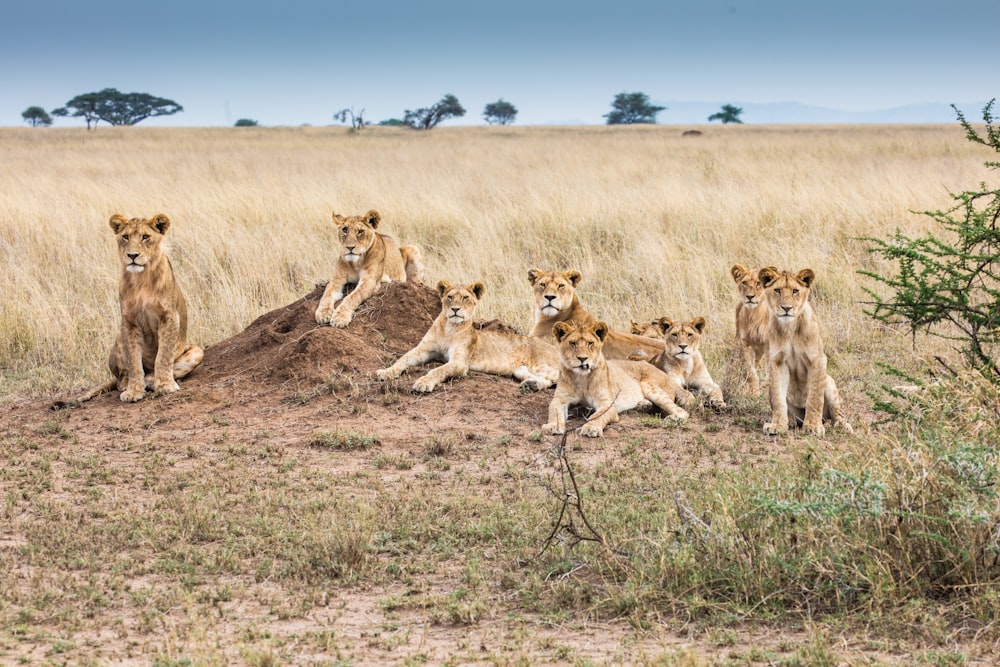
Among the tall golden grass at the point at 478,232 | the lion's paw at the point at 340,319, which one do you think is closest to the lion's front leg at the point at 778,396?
the tall golden grass at the point at 478,232

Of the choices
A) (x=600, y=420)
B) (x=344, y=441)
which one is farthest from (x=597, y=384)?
(x=344, y=441)

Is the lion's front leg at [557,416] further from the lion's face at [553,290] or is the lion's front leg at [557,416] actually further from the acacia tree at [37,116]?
the acacia tree at [37,116]

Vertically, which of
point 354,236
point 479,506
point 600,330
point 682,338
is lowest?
point 479,506

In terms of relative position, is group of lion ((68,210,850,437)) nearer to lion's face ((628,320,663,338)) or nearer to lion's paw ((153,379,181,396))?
lion's paw ((153,379,181,396))

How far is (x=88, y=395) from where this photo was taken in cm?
877

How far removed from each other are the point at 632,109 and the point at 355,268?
187 ft

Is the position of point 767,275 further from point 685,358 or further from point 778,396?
point 685,358

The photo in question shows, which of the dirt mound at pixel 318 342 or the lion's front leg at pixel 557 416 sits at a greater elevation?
the dirt mound at pixel 318 342

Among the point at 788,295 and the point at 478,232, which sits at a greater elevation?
the point at 478,232

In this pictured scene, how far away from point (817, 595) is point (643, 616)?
710mm

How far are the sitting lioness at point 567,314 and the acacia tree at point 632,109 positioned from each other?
56.5 meters

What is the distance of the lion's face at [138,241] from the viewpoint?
859cm

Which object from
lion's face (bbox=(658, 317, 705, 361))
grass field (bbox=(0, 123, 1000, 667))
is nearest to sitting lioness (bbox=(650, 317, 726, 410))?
lion's face (bbox=(658, 317, 705, 361))

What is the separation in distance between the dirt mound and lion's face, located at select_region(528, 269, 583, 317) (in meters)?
0.95
